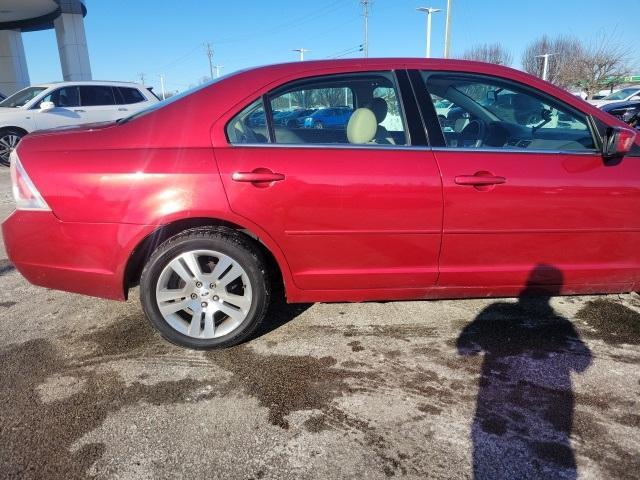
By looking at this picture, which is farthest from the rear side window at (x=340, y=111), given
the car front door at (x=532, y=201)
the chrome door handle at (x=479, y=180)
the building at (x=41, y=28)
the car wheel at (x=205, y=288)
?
the building at (x=41, y=28)

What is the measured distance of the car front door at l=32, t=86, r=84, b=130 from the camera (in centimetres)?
1062

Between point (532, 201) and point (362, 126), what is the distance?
1.06 m

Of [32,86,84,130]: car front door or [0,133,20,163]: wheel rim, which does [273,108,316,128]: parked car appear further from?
[0,133,20,163]: wheel rim

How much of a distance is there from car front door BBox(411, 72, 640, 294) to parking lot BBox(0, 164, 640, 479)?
0.42 m

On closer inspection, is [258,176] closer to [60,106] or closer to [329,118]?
[329,118]

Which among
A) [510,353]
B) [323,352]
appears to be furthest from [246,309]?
[510,353]

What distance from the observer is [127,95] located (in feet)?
37.6

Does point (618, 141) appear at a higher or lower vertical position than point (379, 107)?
lower

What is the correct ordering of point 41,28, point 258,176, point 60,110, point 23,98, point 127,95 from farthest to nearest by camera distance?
point 41,28
point 127,95
point 23,98
point 60,110
point 258,176

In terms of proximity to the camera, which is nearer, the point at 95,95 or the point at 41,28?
the point at 95,95

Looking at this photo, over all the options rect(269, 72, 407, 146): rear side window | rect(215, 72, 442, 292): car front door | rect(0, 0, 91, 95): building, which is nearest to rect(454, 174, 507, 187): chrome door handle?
rect(215, 72, 442, 292): car front door

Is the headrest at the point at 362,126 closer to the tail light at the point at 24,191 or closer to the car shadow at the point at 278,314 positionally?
the car shadow at the point at 278,314

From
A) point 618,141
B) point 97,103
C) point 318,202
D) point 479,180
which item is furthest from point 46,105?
point 618,141

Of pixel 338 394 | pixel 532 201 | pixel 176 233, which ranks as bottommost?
pixel 338 394
